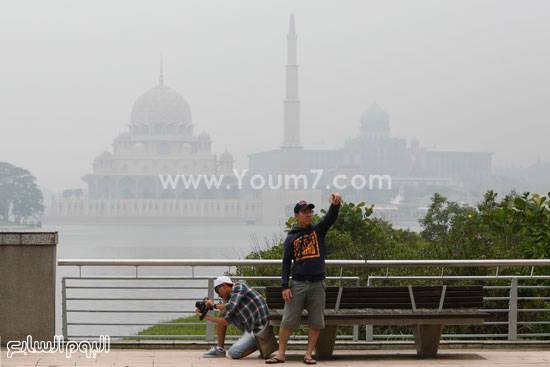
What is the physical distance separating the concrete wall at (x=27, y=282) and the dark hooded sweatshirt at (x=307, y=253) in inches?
80.3

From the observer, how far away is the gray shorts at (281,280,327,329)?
6.57m

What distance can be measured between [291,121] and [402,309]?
6249 inches

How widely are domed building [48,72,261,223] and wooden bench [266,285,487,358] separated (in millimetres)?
153247

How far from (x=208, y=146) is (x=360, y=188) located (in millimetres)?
31998

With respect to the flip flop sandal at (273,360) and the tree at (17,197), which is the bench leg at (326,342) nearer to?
the flip flop sandal at (273,360)

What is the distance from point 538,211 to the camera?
504 inches

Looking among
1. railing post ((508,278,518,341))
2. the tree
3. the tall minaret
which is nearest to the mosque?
the tall minaret

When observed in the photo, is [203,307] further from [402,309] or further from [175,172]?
[175,172]

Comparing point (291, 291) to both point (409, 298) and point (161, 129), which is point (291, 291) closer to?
point (409, 298)

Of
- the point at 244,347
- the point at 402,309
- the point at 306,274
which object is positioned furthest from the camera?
the point at 402,309

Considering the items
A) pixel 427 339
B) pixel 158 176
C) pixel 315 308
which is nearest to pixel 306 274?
pixel 315 308

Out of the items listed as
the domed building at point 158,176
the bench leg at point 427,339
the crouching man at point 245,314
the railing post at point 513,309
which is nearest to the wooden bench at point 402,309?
the bench leg at point 427,339

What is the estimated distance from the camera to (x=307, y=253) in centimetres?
656

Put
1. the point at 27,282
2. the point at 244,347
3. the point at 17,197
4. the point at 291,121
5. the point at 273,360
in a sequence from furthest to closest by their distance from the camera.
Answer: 1. the point at 291,121
2. the point at 17,197
3. the point at 27,282
4. the point at 244,347
5. the point at 273,360
